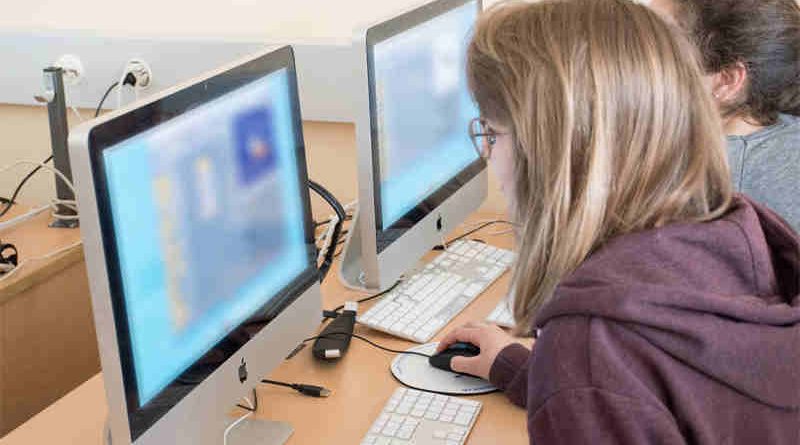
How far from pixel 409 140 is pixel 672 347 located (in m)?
0.74

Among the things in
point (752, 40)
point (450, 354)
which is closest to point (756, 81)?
point (752, 40)

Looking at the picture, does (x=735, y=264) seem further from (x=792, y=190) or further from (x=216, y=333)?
(x=792, y=190)

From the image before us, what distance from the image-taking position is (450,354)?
4.67 feet

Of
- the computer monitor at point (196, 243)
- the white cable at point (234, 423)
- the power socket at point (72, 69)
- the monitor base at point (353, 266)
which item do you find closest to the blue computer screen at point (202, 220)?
the computer monitor at point (196, 243)

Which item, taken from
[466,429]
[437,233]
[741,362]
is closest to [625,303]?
[741,362]

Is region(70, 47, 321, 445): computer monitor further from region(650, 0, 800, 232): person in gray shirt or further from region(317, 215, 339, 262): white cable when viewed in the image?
region(650, 0, 800, 232): person in gray shirt

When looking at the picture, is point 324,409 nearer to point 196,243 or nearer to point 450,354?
point 450,354

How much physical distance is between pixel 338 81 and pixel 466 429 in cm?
99

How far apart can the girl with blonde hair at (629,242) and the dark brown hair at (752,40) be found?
0.64 m

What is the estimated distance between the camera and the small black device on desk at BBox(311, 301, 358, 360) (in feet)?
4.79

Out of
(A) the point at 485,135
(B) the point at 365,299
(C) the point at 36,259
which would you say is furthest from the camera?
(C) the point at 36,259

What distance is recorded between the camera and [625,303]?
0.88 m

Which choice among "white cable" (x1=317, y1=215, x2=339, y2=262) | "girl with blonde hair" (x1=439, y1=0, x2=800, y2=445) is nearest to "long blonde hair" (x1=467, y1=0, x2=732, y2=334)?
"girl with blonde hair" (x1=439, y1=0, x2=800, y2=445)

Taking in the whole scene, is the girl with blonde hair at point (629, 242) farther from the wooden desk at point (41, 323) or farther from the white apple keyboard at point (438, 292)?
the wooden desk at point (41, 323)
